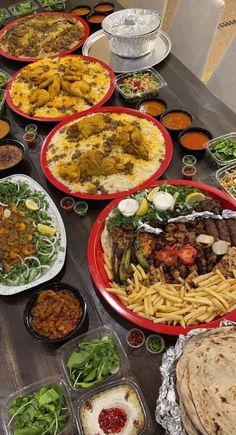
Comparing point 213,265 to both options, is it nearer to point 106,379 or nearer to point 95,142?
point 106,379

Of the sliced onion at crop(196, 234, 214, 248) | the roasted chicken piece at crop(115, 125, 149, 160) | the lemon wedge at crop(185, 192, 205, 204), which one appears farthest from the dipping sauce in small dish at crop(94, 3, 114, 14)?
the sliced onion at crop(196, 234, 214, 248)

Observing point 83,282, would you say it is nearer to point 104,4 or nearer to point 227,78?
point 227,78

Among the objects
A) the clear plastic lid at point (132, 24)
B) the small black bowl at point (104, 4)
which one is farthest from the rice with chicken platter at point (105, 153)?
the small black bowl at point (104, 4)

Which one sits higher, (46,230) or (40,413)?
(46,230)

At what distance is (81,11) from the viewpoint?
496 cm

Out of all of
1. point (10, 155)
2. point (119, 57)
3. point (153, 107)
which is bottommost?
A: point (10, 155)

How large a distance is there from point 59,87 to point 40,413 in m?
2.98

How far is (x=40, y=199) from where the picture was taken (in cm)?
308

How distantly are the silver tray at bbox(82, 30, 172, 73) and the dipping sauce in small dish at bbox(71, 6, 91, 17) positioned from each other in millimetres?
569

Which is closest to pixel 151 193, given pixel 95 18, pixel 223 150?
pixel 223 150

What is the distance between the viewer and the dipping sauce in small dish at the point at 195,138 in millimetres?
3311

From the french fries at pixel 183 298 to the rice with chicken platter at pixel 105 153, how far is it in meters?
0.94

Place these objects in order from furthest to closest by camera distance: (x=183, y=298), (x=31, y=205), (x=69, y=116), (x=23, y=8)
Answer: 1. (x=23, y=8)
2. (x=69, y=116)
3. (x=31, y=205)
4. (x=183, y=298)

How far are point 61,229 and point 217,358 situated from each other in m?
1.54
